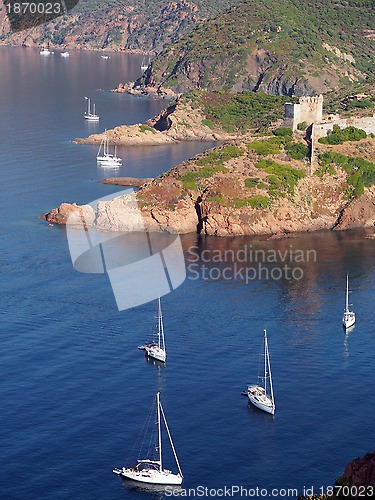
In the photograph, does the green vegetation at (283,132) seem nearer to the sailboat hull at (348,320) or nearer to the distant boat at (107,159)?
the distant boat at (107,159)

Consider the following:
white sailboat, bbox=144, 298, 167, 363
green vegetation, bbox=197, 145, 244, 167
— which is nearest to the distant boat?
green vegetation, bbox=197, 145, 244, 167

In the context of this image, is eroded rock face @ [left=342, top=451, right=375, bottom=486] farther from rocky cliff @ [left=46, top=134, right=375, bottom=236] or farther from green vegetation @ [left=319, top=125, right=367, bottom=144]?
green vegetation @ [left=319, top=125, right=367, bottom=144]

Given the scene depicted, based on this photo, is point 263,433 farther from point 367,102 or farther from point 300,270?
point 367,102

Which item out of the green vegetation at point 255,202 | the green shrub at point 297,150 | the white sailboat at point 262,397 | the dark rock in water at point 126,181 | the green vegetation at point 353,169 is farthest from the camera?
the dark rock in water at point 126,181

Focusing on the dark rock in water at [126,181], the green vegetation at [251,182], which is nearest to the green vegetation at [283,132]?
the green vegetation at [251,182]

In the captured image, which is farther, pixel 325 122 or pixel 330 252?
pixel 325 122

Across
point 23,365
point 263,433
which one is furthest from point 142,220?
point 263,433

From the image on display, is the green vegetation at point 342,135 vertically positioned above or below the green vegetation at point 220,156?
above
